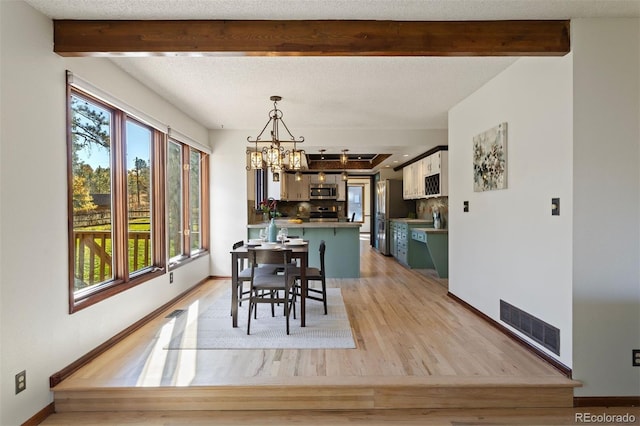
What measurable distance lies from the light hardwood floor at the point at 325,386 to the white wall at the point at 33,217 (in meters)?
0.26

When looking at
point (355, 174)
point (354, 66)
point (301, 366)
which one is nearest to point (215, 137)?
point (354, 66)

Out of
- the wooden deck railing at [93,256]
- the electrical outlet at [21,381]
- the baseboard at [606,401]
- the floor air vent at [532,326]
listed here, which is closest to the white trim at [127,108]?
the wooden deck railing at [93,256]

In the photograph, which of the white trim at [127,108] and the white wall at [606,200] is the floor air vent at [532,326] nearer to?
the white wall at [606,200]

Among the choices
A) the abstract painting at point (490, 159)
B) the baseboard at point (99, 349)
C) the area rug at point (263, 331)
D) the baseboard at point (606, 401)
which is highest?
the abstract painting at point (490, 159)

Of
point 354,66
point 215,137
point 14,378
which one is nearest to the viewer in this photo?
point 14,378

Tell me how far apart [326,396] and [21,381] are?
6.01 ft

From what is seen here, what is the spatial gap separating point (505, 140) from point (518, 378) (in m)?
1.98

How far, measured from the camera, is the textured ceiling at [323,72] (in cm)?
223

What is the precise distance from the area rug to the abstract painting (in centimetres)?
198

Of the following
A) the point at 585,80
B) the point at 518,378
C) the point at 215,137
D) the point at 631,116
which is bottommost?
the point at 518,378

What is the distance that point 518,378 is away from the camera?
2.46 m

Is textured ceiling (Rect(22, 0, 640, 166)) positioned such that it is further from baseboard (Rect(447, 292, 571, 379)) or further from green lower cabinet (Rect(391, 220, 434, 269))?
baseboard (Rect(447, 292, 571, 379))

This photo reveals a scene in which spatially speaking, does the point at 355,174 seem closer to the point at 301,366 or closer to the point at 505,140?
the point at 505,140

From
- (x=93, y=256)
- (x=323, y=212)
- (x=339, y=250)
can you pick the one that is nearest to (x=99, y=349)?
(x=93, y=256)
